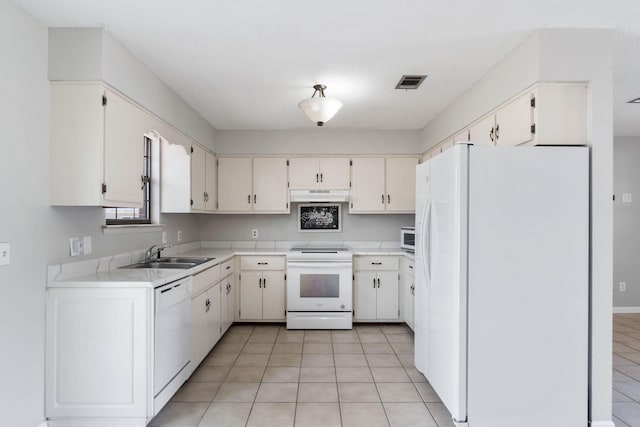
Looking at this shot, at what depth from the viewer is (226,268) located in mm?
3846

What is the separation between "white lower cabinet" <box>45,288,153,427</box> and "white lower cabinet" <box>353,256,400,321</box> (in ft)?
8.60

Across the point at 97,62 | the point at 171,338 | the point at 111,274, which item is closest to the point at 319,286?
the point at 171,338

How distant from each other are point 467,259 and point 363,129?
287 centimetres

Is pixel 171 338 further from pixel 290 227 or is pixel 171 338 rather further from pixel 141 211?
pixel 290 227

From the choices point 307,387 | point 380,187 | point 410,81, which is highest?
point 410,81

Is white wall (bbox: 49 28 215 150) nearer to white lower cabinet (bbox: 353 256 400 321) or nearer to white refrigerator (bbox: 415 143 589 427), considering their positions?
white refrigerator (bbox: 415 143 589 427)

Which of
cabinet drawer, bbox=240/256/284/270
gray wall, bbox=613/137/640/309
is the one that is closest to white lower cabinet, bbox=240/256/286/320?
cabinet drawer, bbox=240/256/284/270

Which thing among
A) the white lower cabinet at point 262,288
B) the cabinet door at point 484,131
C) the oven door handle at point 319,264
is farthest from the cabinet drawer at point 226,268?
the cabinet door at point 484,131

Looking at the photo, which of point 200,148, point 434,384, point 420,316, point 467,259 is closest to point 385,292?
point 420,316

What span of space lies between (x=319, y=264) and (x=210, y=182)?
162cm

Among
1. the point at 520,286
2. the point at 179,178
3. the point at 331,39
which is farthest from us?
the point at 179,178

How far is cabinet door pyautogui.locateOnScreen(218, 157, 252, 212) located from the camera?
456 cm

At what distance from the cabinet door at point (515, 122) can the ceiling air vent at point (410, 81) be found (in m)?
0.68

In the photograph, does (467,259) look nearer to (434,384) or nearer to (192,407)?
(434,384)
